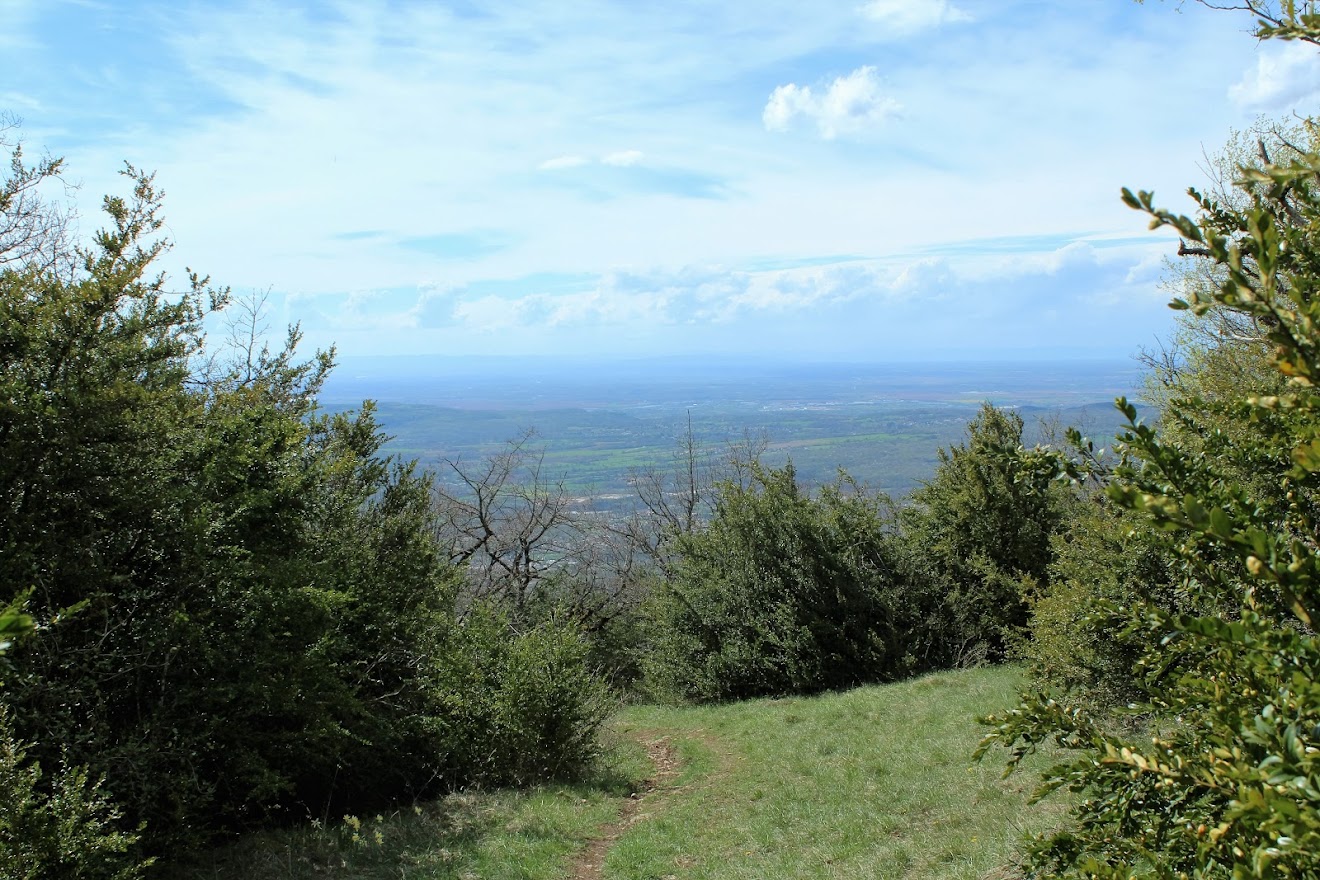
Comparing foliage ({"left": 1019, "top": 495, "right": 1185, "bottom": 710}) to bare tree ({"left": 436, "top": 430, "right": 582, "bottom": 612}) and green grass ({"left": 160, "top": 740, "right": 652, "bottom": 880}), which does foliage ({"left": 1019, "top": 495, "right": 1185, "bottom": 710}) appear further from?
bare tree ({"left": 436, "top": 430, "right": 582, "bottom": 612})

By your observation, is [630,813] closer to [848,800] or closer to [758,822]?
[758,822]

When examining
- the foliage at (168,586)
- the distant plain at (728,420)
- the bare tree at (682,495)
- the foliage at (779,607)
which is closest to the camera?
the foliage at (168,586)

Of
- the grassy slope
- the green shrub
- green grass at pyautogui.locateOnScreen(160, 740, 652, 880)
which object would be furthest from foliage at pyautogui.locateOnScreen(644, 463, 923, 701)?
green grass at pyautogui.locateOnScreen(160, 740, 652, 880)

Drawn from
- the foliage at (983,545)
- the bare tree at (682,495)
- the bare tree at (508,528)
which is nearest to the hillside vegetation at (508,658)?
the foliage at (983,545)

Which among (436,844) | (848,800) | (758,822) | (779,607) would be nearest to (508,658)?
(436,844)

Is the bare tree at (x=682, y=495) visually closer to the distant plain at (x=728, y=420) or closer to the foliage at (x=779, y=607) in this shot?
the distant plain at (x=728, y=420)

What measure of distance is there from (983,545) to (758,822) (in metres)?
13.4

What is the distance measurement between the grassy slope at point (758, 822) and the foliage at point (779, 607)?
613 cm

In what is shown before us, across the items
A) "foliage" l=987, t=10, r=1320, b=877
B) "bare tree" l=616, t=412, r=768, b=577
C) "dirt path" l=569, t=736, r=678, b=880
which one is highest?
"foliage" l=987, t=10, r=1320, b=877

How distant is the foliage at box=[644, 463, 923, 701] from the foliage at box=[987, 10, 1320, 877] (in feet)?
54.4

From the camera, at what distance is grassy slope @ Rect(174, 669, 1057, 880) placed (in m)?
7.06

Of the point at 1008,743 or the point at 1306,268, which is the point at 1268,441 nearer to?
the point at 1306,268

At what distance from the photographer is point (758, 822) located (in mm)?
8906

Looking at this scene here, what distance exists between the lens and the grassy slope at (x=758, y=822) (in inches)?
278
